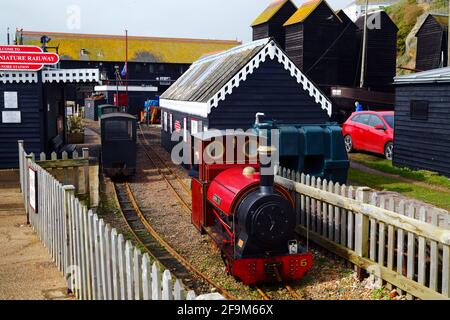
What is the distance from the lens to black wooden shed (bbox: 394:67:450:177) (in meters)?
15.3

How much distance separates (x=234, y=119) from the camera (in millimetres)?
15664

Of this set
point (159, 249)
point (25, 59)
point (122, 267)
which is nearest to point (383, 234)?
point (159, 249)

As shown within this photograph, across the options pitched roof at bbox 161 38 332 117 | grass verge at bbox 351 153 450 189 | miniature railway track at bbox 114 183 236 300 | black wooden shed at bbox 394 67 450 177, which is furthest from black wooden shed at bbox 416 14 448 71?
miniature railway track at bbox 114 183 236 300

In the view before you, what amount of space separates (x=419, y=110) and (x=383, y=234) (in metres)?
10.4

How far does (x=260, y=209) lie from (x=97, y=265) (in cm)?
268

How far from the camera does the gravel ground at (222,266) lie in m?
7.29

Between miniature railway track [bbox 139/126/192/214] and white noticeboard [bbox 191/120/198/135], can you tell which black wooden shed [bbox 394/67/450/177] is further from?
miniature railway track [bbox 139/126/192/214]

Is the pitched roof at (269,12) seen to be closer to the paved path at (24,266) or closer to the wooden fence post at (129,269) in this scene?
the paved path at (24,266)

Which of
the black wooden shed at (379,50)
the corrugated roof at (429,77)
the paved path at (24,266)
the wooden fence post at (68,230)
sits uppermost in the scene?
the black wooden shed at (379,50)

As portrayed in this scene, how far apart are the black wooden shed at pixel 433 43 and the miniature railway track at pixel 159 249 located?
108ft

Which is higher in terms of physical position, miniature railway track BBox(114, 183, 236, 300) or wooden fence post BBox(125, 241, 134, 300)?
wooden fence post BBox(125, 241, 134, 300)

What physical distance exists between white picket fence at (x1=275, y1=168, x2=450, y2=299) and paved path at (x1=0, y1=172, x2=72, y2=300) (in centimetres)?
451

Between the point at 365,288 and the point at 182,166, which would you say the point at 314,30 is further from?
the point at 365,288

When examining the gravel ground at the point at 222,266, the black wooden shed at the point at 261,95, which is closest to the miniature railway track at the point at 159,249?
the gravel ground at the point at 222,266
